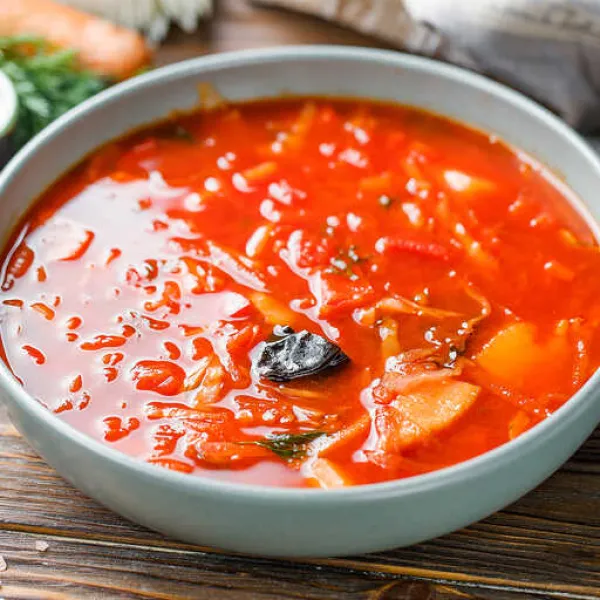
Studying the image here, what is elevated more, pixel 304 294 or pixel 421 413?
pixel 421 413

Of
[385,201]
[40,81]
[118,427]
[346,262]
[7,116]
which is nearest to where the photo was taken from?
[118,427]

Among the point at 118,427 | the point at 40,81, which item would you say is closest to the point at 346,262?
the point at 118,427

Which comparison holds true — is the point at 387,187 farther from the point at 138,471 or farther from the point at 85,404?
the point at 138,471

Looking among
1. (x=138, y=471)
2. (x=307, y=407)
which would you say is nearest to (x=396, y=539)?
(x=307, y=407)

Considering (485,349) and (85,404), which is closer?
(85,404)

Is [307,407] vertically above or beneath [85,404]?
above

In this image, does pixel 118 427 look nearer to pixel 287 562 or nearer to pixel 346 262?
pixel 287 562

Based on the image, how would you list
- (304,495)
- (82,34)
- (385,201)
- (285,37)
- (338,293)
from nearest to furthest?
1. (304,495)
2. (338,293)
3. (385,201)
4. (82,34)
5. (285,37)
